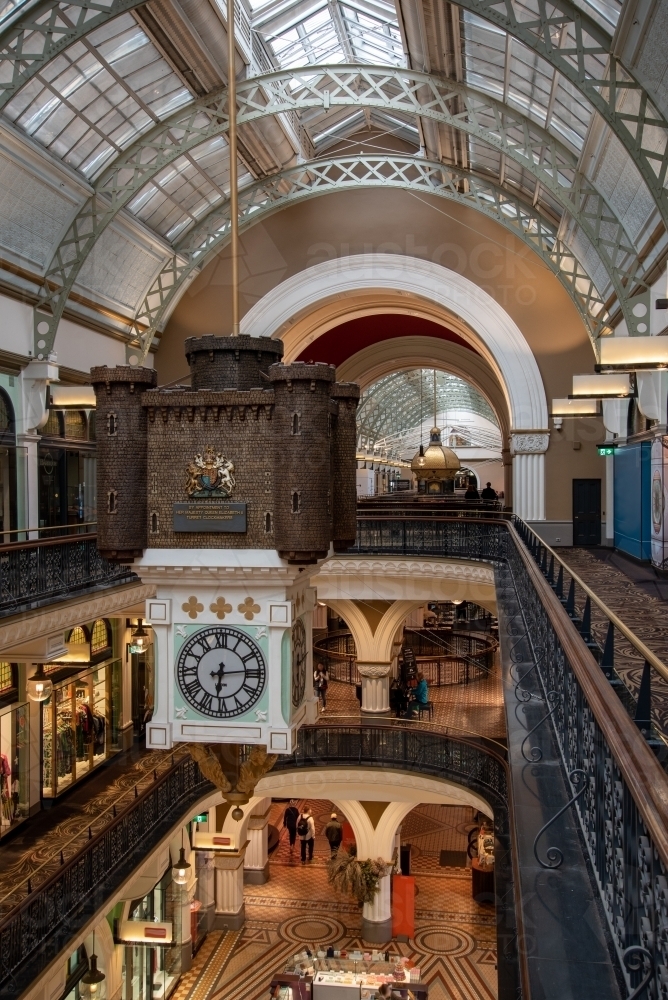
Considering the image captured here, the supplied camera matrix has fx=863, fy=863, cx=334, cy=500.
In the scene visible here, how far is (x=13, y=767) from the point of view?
1261 centimetres

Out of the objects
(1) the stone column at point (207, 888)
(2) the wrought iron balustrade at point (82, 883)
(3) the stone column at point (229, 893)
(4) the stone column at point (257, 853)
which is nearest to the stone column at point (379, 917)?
(3) the stone column at point (229, 893)

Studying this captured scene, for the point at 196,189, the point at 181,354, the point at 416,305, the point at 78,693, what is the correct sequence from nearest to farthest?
the point at 78,693, the point at 196,189, the point at 181,354, the point at 416,305

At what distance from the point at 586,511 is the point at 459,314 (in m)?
4.55

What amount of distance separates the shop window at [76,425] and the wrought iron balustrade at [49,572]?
4.21m

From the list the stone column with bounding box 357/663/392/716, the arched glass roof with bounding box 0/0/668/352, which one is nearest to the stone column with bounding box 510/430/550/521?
the arched glass roof with bounding box 0/0/668/352

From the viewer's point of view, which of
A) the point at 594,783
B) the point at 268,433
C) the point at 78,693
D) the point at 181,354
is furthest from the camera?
the point at 181,354

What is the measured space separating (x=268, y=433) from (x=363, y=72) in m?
8.49

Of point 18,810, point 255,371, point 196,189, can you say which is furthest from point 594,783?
point 196,189

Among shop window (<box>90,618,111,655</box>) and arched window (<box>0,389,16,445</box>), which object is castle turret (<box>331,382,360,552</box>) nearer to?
arched window (<box>0,389,16,445</box>)

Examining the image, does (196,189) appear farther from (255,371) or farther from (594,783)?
(594,783)

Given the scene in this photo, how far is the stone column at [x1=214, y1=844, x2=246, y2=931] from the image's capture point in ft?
55.1

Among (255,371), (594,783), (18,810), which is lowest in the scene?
(18,810)

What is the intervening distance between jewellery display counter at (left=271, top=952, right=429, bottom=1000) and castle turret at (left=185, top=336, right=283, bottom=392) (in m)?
10.2

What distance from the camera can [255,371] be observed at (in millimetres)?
6332
